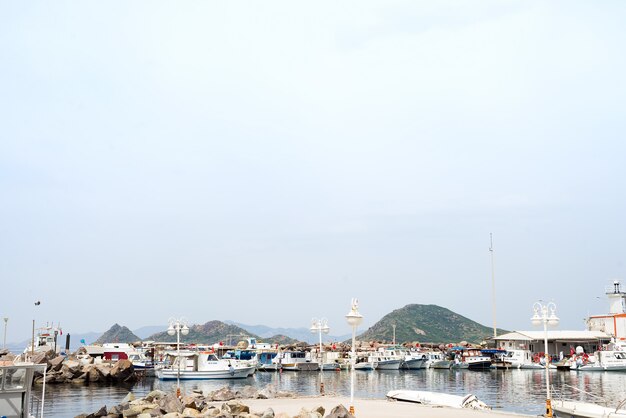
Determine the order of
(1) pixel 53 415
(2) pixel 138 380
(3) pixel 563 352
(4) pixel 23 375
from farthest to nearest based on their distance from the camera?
(3) pixel 563 352, (2) pixel 138 380, (1) pixel 53 415, (4) pixel 23 375

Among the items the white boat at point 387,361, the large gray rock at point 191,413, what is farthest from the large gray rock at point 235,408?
the white boat at point 387,361

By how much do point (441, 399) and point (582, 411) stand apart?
9.08 meters

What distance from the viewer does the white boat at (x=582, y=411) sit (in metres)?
25.7

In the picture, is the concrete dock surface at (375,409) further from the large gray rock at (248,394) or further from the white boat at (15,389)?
the white boat at (15,389)

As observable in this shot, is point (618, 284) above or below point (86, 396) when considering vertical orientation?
above

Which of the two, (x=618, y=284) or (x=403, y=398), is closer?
(x=403, y=398)

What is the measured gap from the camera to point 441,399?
3475 cm

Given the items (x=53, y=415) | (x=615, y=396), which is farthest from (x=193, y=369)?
(x=615, y=396)

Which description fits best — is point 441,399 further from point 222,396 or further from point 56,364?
point 56,364

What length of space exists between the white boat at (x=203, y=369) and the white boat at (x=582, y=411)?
44434 millimetres

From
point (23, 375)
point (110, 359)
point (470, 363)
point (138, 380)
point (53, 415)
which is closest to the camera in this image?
point (23, 375)

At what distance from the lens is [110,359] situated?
81000 millimetres

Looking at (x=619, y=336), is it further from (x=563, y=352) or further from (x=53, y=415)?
(x=53, y=415)

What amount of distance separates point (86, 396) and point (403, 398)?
26036mm
